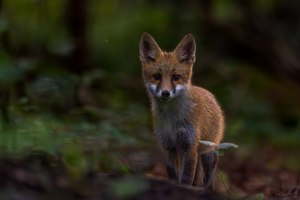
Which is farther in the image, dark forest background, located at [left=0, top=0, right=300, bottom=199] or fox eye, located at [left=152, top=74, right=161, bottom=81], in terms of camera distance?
fox eye, located at [left=152, top=74, right=161, bottom=81]

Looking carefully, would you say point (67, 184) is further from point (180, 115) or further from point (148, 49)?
point (148, 49)

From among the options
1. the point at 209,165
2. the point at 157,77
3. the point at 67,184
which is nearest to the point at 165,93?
the point at 157,77

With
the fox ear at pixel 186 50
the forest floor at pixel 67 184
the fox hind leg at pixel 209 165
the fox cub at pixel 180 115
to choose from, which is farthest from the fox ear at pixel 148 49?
the forest floor at pixel 67 184

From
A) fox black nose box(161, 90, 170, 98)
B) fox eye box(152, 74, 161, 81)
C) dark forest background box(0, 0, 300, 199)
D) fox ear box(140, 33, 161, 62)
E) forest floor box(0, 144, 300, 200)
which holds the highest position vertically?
fox ear box(140, 33, 161, 62)

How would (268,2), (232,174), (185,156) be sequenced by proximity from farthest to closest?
(268,2), (232,174), (185,156)

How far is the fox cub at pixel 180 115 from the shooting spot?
8.48 m

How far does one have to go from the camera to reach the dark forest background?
8398mm

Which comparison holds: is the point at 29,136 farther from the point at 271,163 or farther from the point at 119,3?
the point at 119,3

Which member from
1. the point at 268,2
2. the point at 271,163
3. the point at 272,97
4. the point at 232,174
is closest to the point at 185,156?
the point at 232,174

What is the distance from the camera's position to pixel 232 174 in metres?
11.6

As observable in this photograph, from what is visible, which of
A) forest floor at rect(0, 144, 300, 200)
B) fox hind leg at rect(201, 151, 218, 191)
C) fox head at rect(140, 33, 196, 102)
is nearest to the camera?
forest floor at rect(0, 144, 300, 200)

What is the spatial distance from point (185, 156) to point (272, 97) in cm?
1065

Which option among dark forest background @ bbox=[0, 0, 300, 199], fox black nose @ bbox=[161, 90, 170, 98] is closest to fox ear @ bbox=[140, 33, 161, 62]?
fox black nose @ bbox=[161, 90, 170, 98]

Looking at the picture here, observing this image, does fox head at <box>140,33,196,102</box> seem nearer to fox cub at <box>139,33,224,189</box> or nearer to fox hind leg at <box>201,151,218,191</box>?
fox cub at <box>139,33,224,189</box>
